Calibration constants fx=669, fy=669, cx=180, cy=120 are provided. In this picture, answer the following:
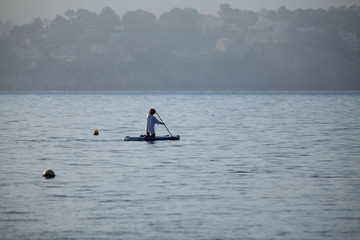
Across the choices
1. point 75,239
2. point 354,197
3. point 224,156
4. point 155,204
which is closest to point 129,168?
point 224,156

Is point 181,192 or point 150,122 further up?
point 150,122

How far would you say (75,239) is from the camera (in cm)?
1356

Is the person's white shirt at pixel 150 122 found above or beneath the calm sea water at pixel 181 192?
above

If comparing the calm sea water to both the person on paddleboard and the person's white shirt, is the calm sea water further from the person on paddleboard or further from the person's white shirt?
the person's white shirt

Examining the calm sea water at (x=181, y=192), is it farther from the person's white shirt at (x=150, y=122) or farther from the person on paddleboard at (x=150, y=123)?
the person's white shirt at (x=150, y=122)

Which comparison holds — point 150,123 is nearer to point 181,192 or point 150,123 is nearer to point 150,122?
point 150,122

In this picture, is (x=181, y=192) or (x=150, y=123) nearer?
(x=181, y=192)

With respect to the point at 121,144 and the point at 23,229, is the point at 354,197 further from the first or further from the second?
the point at 121,144

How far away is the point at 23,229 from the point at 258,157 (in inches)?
601

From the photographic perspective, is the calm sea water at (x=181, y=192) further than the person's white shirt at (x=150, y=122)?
No

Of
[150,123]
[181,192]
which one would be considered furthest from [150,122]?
[181,192]

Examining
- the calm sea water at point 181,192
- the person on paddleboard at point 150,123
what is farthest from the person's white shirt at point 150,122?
the calm sea water at point 181,192

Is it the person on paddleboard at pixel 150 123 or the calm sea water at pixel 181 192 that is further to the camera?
the person on paddleboard at pixel 150 123

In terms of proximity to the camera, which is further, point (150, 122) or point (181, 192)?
point (150, 122)
